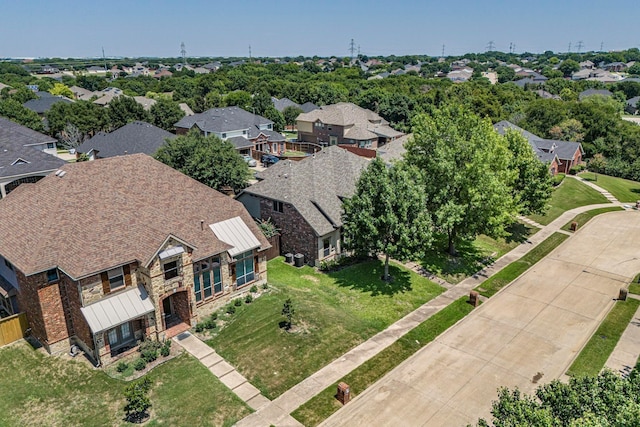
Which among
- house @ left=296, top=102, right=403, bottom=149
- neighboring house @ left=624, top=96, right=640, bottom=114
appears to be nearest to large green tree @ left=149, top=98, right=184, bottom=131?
house @ left=296, top=102, right=403, bottom=149

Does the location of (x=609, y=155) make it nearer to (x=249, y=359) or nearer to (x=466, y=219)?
(x=466, y=219)

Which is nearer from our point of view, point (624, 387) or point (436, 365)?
point (624, 387)

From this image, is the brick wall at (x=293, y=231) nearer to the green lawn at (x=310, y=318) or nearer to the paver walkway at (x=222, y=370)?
the green lawn at (x=310, y=318)

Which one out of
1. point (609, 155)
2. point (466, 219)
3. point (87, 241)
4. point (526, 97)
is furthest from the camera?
point (526, 97)

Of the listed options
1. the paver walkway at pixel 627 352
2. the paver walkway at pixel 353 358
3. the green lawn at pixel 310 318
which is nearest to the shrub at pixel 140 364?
the green lawn at pixel 310 318

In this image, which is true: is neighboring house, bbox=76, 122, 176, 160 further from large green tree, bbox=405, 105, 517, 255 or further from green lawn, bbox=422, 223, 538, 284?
green lawn, bbox=422, 223, 538, 284

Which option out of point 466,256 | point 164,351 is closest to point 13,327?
point 164,351

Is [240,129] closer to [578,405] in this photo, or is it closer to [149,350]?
[149,350]

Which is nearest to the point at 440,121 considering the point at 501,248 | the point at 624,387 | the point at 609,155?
the point at 501,248
